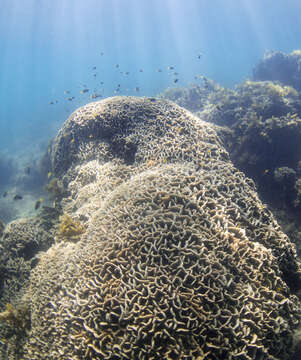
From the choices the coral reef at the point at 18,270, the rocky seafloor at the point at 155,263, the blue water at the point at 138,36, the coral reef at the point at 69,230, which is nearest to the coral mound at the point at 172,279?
the rocky seafloor at the point at 155,263

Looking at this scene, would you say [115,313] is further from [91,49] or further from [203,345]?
[91,49]

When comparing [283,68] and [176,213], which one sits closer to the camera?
[176,213]

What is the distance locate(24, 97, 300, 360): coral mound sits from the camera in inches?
104

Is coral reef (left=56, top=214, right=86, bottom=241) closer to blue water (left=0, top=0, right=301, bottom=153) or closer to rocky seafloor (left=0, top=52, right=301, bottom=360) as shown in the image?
rocky seafloor (left=0, top=52, right=301, bottom=360)

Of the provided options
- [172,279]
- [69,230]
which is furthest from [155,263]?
[69,230]

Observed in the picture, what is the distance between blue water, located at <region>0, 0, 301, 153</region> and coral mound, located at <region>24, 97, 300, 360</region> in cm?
6255

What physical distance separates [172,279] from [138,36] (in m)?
159

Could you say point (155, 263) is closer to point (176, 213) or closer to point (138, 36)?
point (176, 213)

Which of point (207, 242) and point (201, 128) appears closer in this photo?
point (207, 242)

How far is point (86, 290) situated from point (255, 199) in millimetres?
3685

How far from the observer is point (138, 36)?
132250 mm

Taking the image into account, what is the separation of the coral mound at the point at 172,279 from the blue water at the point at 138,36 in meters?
62.5

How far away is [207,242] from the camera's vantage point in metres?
3.31

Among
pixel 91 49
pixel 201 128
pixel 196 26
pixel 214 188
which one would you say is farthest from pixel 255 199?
pixel 91 49
